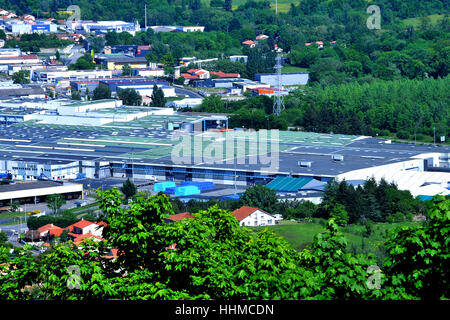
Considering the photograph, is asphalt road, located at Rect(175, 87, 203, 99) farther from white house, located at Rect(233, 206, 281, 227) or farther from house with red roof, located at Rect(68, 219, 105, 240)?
house with red roof, located at Rect(68, 219, 105, 240)

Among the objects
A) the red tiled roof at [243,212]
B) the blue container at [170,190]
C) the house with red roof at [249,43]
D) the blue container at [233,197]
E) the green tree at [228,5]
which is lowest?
the blue container at [170,190]

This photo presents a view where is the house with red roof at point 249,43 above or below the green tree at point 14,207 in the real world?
above

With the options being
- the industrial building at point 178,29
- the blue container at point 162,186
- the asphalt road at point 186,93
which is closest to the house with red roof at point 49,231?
the blue container at point 162,186

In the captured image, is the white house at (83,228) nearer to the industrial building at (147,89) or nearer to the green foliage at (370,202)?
the green foliage at (370,202)

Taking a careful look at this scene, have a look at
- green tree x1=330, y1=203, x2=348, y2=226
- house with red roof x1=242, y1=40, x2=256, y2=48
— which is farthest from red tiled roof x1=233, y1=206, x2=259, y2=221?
house with red roof x1=242, y1=40, x2=256, y2=48

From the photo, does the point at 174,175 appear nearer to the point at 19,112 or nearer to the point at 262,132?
the point at 262,132

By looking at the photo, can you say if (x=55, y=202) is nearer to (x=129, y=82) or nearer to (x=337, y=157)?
(x=337, y=157)

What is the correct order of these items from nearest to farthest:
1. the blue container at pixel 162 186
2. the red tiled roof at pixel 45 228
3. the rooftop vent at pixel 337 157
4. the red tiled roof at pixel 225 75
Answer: the red tiled roof at pixel 45 228
the blue container at pixel 162 186
the rooftop vent at pixel 337 157
the red tiled roof at pixel 225 75
